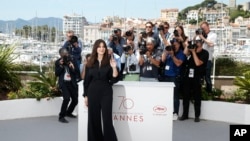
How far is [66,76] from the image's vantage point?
6359mm

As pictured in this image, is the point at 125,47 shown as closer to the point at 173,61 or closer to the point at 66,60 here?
the point at 173,61

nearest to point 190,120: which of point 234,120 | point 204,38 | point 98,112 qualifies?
point 234,120

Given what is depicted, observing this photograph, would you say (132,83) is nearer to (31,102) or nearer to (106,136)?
(106,136)

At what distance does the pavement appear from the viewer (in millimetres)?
5613

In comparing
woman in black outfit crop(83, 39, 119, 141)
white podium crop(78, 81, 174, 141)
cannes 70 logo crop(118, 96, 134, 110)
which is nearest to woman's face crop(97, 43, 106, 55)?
woman in black outfit crop(83, 39, 119, 141)

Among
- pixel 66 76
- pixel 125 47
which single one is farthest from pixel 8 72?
pixel 125 47

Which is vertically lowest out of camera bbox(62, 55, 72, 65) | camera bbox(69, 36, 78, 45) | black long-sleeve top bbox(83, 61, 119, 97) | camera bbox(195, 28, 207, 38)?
black long-sleeve top bbox(83, 61, 119, 97)

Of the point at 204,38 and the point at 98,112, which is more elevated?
the point at 204,38

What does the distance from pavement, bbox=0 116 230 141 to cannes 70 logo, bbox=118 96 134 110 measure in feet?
4.22

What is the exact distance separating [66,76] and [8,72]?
5.16 ft

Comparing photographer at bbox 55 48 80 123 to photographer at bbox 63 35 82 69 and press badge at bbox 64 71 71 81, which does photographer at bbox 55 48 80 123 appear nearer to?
press badge at bbox 64 71 71 81

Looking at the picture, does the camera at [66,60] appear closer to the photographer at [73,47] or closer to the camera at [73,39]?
the photographer at [73,47]

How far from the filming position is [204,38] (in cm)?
715

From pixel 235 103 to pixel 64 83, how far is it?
2.80 meters
